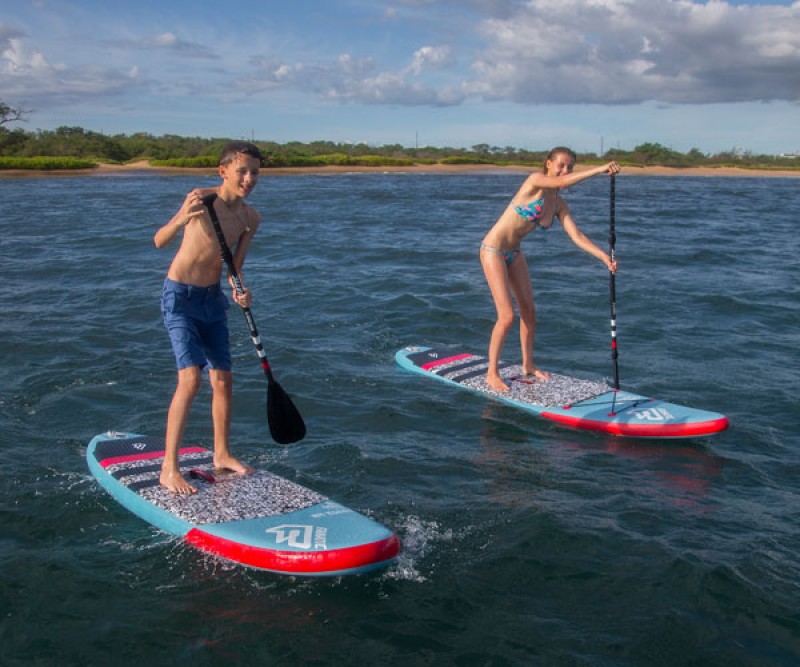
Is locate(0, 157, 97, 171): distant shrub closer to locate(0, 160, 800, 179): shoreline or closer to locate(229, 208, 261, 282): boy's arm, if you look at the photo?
locate(0, 160, 800, 179): shoreline

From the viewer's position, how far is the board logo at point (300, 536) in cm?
518

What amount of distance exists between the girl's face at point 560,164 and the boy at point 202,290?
3456 mm

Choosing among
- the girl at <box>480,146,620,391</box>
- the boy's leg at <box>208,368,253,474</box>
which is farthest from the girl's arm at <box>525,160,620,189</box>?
the boy's leg at <box>208,368,253,474</box>

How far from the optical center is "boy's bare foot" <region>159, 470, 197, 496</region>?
6.00 meters

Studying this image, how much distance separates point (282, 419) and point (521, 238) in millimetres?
3608

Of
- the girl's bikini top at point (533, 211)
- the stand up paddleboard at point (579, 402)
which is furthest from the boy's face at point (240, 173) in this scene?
the stand up paddleboard at point (579, 402)

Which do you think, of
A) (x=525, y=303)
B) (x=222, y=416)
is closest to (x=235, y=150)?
(x=222, y=416)

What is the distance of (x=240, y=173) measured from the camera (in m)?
5.71

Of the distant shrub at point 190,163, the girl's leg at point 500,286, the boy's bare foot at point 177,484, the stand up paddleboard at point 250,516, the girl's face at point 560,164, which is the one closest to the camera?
the stand up paddleboard at point 250,516

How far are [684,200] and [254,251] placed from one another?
81.2 ft

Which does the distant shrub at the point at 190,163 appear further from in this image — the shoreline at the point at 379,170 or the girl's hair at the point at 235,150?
the girl's hair at the point at 235,150

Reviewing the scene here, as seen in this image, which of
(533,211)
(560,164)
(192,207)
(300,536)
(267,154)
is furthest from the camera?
(267,154)

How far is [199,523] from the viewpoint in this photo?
18.1ft

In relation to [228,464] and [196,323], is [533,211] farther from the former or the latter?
[228,464]
